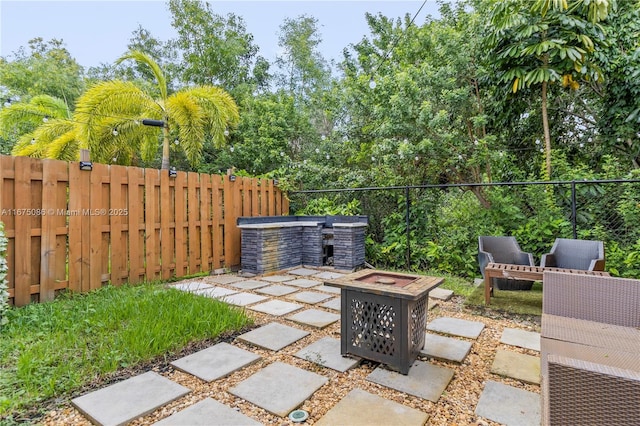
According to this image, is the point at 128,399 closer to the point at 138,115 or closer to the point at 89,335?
the point at 89,335

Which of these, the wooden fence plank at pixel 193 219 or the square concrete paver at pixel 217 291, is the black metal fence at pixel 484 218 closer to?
the wooden fence plank at pixel 193 219

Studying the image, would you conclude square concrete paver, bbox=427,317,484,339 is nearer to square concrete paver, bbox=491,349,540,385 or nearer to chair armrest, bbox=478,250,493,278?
square concrete paver, bbox=491,349,540,385

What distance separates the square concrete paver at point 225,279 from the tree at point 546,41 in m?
4.96

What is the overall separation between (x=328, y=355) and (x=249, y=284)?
2381 mm

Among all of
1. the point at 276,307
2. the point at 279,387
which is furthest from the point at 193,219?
the point at 279,387

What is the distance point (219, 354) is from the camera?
2359mm

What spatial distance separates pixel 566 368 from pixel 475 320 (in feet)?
7.75

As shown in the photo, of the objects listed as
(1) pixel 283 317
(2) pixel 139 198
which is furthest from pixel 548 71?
(2) pixel 139 198

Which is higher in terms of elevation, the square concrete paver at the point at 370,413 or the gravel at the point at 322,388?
the square concrete paver at the point at 370,413

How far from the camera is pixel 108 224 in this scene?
3988 mm

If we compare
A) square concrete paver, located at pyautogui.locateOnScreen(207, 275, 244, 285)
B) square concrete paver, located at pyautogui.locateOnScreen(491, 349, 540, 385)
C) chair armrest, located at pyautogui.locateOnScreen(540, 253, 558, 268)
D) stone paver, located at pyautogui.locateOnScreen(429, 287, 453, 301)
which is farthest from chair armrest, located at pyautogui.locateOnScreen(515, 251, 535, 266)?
square concrete paver, located at pyautogui.locateOnScreen(207, 275, 244, 285)

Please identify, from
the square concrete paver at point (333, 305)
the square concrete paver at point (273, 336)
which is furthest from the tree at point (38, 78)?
the square concrete paver at point (273, 336)

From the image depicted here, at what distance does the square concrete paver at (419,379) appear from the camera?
1890 mm

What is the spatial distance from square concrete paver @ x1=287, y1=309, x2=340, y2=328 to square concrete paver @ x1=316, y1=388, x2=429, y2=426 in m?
1.18
